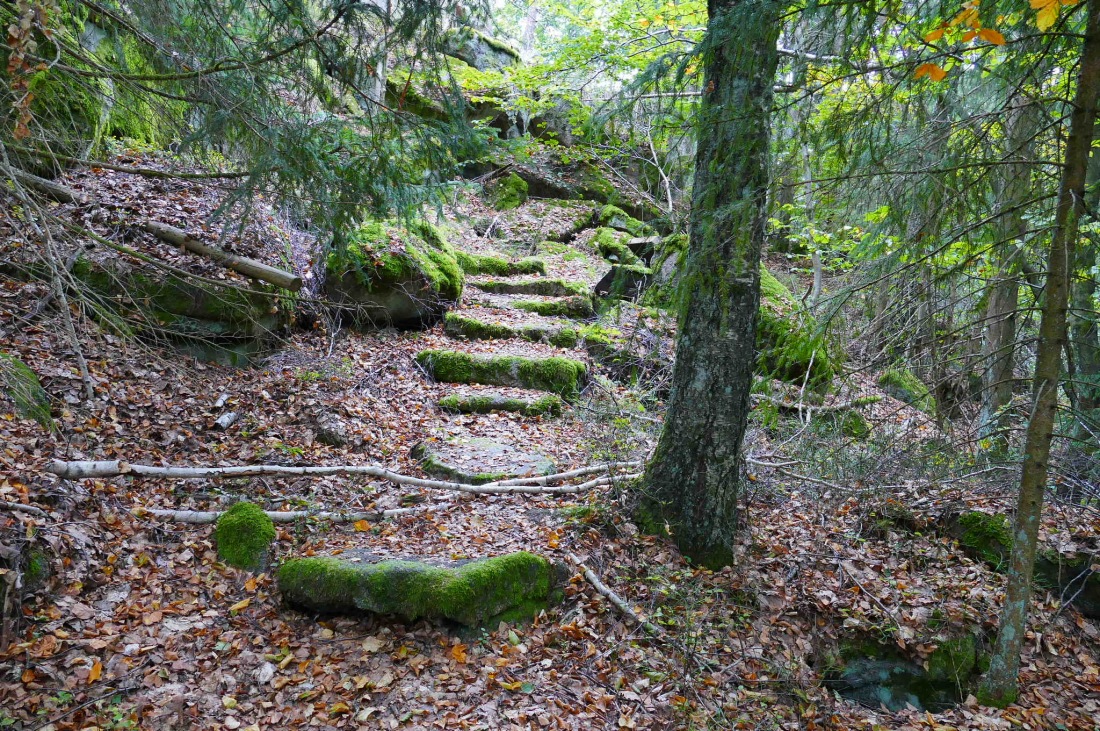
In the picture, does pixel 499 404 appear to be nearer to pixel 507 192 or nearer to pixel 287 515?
pixel 287 515

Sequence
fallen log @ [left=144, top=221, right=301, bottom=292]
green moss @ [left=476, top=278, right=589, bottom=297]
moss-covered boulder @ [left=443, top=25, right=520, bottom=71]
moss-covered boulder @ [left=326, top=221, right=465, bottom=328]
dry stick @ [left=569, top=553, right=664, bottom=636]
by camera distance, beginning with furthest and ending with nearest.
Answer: moss-covered boulder @ [left=443, top=25, right=520, bottom=71] < green moss @ [left=476, top=278, right=589, bottom=297] < moss-covered boulder @ [left=326, top=221, right=465, bottom=328] < fallen log @ [left=144, top=221, right=301, bottom=292] < dry stick @ [left=569, top=553, right=664, bottom=636]

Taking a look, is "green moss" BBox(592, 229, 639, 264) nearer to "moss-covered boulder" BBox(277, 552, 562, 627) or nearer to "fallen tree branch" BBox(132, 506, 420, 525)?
"fallen tree branch" BBox(132, 506, 420, 525)

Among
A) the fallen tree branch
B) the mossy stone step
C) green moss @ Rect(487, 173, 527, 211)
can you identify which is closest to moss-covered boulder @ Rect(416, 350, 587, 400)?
the mossy stone step

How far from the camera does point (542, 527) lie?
16.8 feet

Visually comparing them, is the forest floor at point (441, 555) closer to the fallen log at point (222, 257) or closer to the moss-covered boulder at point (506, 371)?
the fallen log at point (222, 257)

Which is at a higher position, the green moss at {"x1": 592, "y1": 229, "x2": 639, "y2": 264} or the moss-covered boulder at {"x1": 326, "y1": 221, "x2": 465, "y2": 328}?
the green moss at {"x1": 592, "y1": 229, "x2": 639, "y2": 264}

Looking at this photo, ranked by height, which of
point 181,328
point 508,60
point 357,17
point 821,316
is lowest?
point 181,328

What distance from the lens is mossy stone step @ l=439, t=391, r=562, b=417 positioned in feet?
24.3

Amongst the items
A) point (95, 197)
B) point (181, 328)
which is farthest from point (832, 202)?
point (95, 197)

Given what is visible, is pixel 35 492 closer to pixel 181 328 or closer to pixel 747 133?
pixel 181 328

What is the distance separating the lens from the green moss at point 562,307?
33.9 feet

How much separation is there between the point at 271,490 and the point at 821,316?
4669 mm

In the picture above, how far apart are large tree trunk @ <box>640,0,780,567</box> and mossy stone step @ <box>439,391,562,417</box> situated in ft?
8.56

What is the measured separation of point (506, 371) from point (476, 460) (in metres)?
2.16
